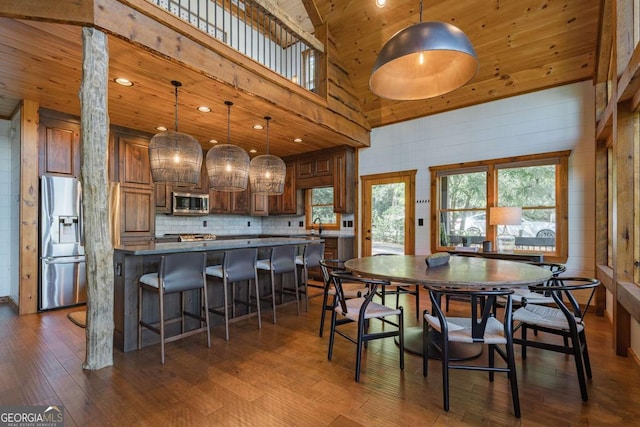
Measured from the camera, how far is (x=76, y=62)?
2.87m

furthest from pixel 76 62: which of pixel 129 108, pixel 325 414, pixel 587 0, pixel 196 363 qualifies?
pixel 587 0

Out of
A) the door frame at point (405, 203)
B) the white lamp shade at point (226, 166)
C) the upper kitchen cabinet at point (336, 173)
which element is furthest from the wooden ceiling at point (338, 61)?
the door frame at point (405, 203)

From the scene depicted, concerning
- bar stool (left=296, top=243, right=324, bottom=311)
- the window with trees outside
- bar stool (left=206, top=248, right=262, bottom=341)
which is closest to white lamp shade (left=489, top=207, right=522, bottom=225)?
the window with trees outside

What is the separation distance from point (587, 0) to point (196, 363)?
17.7 feet

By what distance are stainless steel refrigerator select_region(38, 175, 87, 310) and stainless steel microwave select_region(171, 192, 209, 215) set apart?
146 centimetres

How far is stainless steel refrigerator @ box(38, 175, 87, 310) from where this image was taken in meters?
3.89

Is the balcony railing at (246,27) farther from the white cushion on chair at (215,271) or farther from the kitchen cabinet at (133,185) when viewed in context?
the white cushion on chair at (215,271)

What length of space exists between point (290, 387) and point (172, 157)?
2.15 metres

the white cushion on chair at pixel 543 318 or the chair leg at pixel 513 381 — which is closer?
the chair leg at pixel 513 381

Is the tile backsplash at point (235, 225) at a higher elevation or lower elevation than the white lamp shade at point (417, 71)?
lower

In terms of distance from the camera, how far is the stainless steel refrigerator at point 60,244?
389cm

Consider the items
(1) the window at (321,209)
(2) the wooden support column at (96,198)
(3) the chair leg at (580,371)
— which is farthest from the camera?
(1) the window at (321,209)

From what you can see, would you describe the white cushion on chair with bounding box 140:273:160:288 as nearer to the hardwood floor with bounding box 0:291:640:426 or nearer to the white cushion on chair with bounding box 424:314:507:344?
the hardwood floor with bounding box 0:291:640:426

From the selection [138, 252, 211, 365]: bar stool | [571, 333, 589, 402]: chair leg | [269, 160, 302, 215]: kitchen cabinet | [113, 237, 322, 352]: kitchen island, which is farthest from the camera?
[269, 160, 302, 215]: kitchen cabinet
